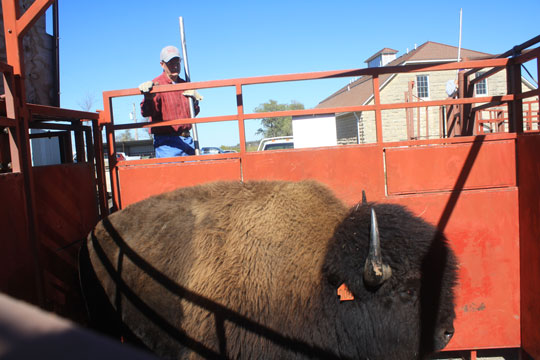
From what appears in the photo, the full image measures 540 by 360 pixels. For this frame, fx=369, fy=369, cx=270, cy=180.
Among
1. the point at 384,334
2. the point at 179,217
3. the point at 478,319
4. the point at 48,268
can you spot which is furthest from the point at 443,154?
the point at 48,268

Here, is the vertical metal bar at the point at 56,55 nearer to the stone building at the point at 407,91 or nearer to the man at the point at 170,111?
the man at the point at 170,111

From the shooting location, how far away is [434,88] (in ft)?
93.6

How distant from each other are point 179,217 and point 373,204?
1.72 meters

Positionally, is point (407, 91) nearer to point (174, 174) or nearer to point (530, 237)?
point (530, 237)

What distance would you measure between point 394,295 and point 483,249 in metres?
2.16

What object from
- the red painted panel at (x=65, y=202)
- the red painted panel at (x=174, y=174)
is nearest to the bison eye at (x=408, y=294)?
the red painted panel at (x=174, y=174)

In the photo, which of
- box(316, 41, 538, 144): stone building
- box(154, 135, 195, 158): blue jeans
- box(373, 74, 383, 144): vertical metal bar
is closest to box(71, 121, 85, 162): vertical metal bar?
box(154, 135, 195, 158): blue jeans

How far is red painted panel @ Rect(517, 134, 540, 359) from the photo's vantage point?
3.90 meters

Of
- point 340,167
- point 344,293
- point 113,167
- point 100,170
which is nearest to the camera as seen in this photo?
point 344,293

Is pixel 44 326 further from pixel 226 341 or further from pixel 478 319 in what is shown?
pixel 478 319

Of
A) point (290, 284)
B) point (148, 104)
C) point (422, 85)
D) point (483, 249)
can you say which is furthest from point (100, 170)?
point (422, 85)

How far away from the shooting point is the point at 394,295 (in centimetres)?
271

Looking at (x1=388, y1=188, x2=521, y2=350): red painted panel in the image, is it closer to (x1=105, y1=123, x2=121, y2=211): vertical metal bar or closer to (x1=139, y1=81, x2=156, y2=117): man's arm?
(x1=139, y1=81, x2=156, y2=117): man's arm

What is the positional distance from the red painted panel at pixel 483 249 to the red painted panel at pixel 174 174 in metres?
1.99
